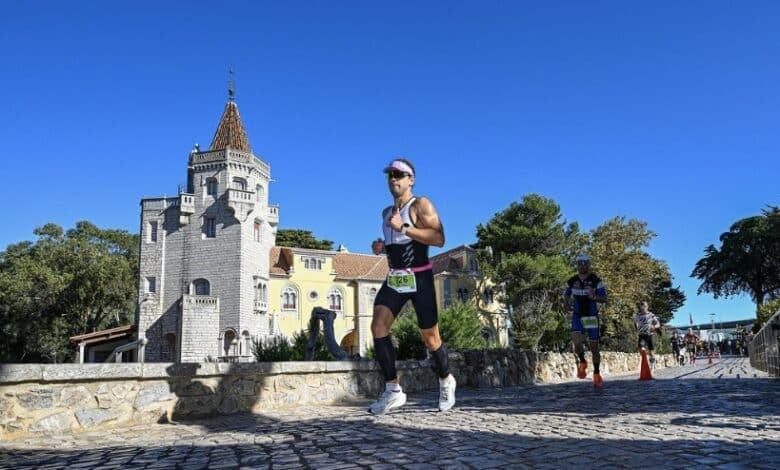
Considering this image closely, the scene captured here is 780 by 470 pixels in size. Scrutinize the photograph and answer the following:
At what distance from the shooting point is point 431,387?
955 centimetres

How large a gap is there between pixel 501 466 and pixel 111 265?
47697 mm

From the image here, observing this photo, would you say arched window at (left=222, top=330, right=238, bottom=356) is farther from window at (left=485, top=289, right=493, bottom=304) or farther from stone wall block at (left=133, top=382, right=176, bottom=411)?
stone wall block at (left=133, top=382, right=176, bottom=411)

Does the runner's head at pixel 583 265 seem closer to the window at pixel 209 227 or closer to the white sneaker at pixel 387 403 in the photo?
the white sneaker at pixel 387 403

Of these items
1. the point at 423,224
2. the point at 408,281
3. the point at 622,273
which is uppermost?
the point at 622,273

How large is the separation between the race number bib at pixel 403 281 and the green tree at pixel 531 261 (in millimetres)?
34449

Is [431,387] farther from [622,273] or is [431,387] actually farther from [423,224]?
[622,273]

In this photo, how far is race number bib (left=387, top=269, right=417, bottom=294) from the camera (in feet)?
16.8

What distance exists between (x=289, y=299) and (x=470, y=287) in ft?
52.2

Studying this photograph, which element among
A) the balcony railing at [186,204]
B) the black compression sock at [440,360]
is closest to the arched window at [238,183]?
the balcony railing at [186,204]

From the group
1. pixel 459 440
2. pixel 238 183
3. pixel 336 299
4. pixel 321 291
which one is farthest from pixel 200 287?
pixel 459 440

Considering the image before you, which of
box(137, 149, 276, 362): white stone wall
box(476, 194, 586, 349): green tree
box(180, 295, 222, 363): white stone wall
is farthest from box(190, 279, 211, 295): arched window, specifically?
box(476, 194, 586, 349): green tree

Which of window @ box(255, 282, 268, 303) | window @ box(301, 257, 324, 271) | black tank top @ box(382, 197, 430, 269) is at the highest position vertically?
window @ box(301, 257, 324, 271)

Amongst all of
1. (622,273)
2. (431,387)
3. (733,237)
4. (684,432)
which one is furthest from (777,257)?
(684,432)

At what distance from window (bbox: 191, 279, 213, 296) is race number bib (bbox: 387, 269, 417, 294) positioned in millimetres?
Answer: 39307
